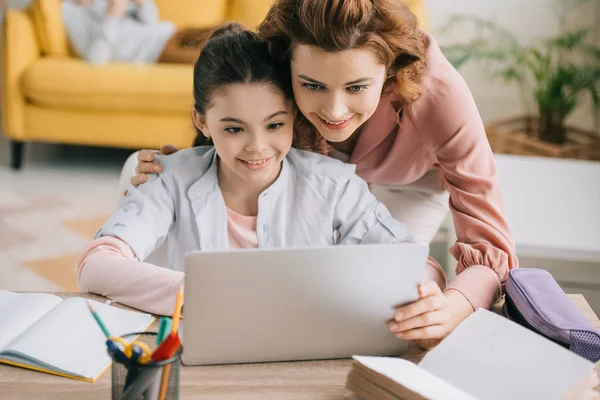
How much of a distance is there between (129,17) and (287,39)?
102 inches

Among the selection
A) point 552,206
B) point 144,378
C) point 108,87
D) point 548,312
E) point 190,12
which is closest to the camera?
point 144,378

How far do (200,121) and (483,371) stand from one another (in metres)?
0.72

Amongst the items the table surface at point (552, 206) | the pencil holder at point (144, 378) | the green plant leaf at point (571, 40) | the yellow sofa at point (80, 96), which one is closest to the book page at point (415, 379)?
the pencil holder at point (144, 378)

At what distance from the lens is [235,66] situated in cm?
127

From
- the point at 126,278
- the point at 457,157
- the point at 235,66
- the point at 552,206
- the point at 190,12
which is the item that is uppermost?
the point at 235,66

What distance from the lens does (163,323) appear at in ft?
2.60

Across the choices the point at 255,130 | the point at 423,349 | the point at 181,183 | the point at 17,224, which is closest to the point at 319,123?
the point at 255,130

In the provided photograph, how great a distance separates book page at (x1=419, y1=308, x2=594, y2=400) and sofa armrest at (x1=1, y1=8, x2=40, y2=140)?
2.96m

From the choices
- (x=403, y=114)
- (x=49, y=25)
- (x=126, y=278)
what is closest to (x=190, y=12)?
(x=49, y=25)

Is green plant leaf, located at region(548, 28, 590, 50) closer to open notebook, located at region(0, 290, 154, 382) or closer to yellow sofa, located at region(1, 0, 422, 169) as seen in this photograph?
yellow sofa, located at region(1, 0, 422, 169)

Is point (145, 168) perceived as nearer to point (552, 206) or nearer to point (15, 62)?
point (552, 206)

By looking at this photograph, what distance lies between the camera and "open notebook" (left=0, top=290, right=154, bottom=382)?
0.94 m

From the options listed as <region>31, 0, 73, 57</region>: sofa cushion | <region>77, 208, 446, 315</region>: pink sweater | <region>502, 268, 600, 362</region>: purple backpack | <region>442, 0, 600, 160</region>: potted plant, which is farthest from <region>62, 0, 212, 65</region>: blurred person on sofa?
<region>502, 268, 600, 362</region>: purple backpack

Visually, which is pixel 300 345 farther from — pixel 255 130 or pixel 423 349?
pixel 255 130
